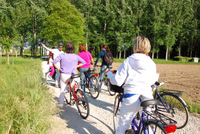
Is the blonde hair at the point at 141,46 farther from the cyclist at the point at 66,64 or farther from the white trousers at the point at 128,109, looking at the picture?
the cyclist at the point at 66,64

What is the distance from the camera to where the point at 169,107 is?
3.53m

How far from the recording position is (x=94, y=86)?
5.92m

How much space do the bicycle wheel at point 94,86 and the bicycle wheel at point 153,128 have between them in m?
3.71

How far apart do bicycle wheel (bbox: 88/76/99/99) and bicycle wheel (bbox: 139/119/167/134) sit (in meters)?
3.71

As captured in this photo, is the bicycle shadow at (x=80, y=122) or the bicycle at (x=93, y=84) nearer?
the bicycle shadow at (x=80, y=122)

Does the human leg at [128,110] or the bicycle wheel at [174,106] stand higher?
the human leg at [128,110]

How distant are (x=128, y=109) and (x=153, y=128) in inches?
15.8

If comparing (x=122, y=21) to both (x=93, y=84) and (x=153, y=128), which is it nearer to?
(x=93, y=84)

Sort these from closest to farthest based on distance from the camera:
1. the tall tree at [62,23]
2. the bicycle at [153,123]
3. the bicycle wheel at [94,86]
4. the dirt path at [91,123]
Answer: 1. the bicycle at [153,123]
2. the dirt path at [91,123]
3. the bicycle wheel at [94,86]
4. the tall tree at [62,23]

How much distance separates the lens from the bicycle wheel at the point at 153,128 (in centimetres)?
187

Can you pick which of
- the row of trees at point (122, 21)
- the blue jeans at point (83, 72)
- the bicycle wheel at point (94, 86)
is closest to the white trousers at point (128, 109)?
the bicycle wheel at point (94, 86)

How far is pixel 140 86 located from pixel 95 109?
286 centimetres

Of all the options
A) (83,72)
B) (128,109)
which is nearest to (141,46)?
(128,109)

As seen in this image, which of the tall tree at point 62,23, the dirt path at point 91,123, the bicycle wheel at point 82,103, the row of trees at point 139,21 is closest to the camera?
the dirt path at point 91,123
